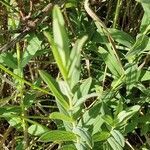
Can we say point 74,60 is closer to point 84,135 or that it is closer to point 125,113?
point 84,135

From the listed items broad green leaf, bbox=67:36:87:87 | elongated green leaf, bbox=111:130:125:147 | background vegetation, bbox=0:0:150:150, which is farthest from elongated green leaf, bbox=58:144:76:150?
broad green leaf, bbox=67:36:87:87

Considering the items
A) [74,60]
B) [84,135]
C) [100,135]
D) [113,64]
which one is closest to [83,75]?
[113,64]

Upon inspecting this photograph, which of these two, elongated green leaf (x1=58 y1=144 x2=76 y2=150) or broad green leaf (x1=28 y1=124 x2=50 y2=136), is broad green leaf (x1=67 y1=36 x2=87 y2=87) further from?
broad green leaf (x1=28 y1=124 x2=50 y2=136)

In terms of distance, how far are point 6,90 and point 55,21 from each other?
2.32ft

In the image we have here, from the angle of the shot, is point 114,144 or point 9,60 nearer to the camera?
point 114,144

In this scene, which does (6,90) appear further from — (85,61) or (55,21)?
(55,21)

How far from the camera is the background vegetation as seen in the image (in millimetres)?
902

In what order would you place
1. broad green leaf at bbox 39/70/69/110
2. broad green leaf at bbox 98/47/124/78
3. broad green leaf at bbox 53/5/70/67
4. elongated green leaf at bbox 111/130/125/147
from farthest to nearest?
broad green leaf at bbox 98/47/124/78 < elongated green leaf at bbox 111/130/125/147 < broad green leaf at bbox 39/70/69/110 < broad green leaf at bbox 53/5/70/67

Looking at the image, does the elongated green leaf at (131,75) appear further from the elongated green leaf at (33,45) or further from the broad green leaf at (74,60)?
the broad green leaf at (74,60)

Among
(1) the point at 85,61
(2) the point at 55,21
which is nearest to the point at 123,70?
(1) the point at 85,61

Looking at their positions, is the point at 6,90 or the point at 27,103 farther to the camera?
the point at 6,90

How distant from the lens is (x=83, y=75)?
3.83 feet

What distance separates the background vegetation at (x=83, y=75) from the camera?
0.90 metres

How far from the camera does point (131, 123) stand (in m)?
1.00
